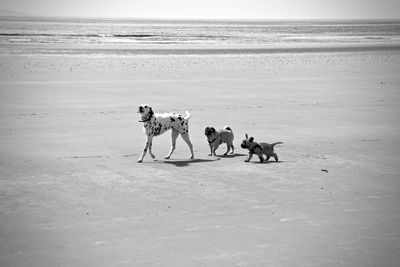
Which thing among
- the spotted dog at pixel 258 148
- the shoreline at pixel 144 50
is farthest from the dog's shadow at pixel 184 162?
the shoreline at pixel 144 50

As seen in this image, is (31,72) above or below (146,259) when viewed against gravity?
above

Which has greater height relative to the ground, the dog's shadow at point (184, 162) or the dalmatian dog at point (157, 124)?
the dalmatian dog at point (157, 124)

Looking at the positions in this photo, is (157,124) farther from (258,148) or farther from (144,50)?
(144,50)

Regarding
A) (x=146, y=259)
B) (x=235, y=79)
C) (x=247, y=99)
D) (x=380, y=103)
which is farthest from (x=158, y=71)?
(x=146, y=259)

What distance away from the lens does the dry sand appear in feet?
29.0

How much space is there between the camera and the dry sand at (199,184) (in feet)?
29.0

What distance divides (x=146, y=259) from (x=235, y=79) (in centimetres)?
2580

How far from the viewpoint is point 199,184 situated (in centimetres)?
1235

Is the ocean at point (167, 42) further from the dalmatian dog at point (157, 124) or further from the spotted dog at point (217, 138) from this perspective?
the spotted dog at point (217, 138)

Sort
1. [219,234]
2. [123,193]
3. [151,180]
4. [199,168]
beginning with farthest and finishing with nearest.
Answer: [199,168]
[151,180]
[123,193]
[219,234]

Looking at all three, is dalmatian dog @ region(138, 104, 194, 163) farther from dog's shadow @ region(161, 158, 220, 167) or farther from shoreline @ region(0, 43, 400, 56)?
shoreline @ region(0, 43, 400, 56)

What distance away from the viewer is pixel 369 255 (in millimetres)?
8680

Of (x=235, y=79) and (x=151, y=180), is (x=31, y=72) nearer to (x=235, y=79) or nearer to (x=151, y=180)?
Result: (x=235, y=79)

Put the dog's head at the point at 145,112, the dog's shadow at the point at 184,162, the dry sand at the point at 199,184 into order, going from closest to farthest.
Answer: the dry sand at the point at 199,184 < the dog's shadow at the point at 184,162 < the dog's head at the point at 145,112
